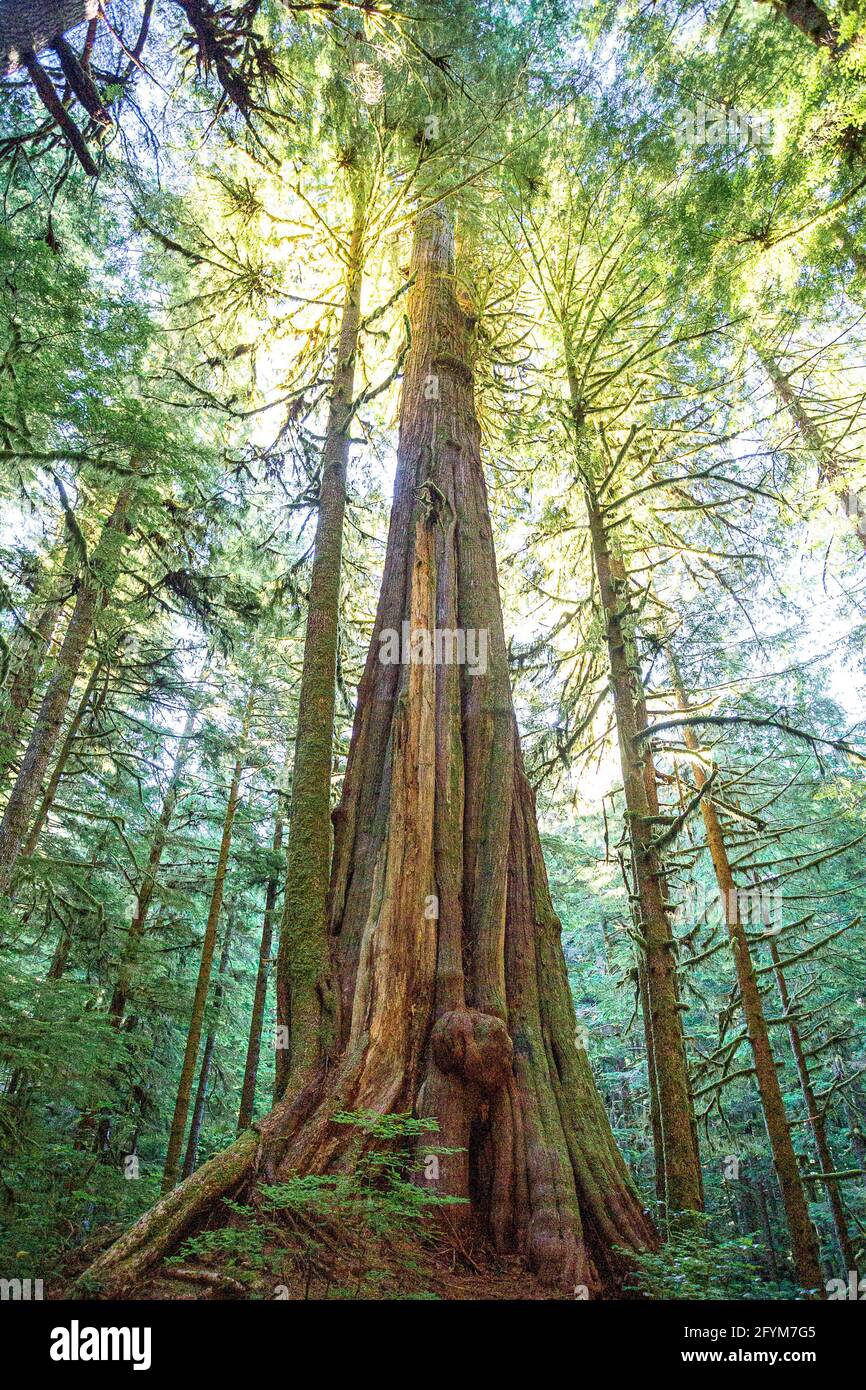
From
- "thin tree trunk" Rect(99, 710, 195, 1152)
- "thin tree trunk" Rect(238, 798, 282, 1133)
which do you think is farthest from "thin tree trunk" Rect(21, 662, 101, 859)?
"thin tree trunk" Rect(238, 798, 282, 1133)

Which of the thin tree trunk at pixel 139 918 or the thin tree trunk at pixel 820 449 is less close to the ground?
the thin tree trunk at pixel 820 449

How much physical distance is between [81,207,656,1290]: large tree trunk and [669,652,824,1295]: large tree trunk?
2164 millimetres

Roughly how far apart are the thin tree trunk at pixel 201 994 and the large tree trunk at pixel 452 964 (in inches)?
230

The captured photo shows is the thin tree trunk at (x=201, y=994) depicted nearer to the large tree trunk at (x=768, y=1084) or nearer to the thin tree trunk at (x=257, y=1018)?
the thin tree trunk at (x=257, y=1018)

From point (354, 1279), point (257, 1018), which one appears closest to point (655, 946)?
point (354, 1279)

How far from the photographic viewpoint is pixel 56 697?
24.5 feet

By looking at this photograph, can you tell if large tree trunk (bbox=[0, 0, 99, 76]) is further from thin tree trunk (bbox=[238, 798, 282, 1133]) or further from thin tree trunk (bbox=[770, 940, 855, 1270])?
thin tree trunk (bbox=[770, 940, 855, 1270])

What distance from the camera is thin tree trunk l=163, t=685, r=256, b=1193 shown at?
9.18m

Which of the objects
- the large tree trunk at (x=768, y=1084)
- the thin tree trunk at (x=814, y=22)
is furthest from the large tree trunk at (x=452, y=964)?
the thin tree trunk at (x=814, y=22)

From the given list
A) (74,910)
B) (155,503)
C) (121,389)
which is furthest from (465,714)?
(74,910)

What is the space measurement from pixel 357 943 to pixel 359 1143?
1103 millimetres

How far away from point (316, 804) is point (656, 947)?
105 inches

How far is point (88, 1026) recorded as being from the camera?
5.18 m

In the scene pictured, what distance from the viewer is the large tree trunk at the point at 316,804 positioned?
3.61 meters
